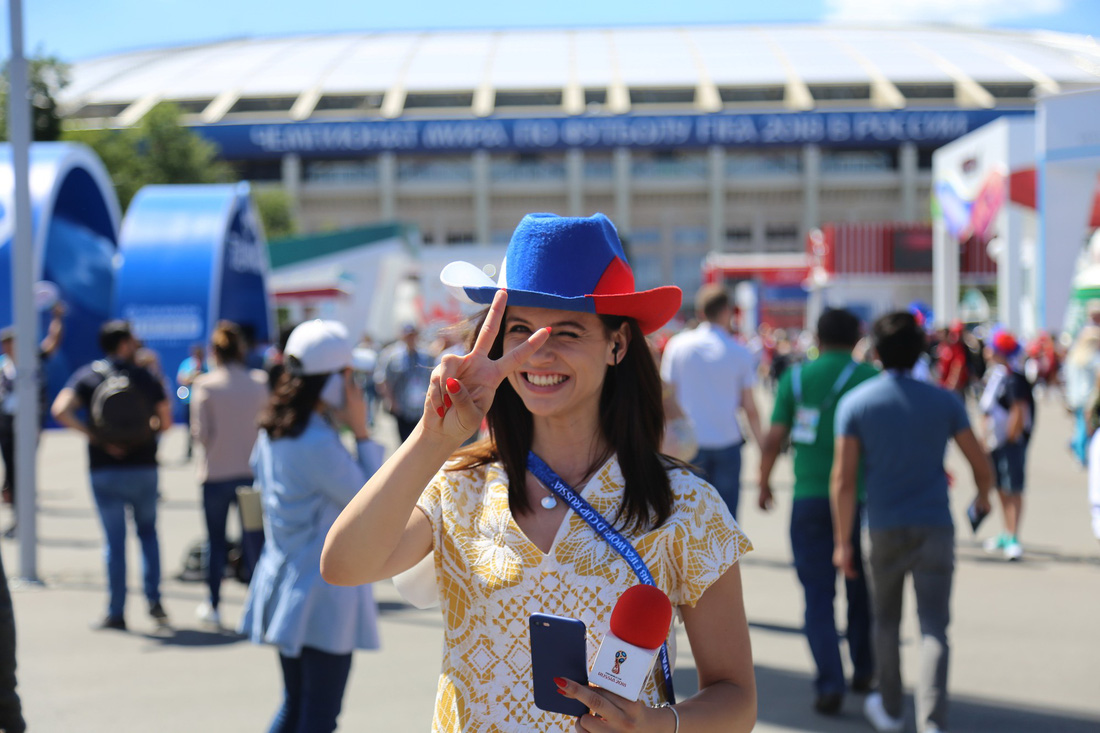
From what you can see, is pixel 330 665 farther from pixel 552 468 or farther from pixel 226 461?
pixel 226 461

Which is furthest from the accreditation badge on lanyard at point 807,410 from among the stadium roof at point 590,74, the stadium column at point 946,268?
the stadium roof at point 590,74

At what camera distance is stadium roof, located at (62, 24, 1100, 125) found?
61.6 m

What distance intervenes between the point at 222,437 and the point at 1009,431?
18.0 ft

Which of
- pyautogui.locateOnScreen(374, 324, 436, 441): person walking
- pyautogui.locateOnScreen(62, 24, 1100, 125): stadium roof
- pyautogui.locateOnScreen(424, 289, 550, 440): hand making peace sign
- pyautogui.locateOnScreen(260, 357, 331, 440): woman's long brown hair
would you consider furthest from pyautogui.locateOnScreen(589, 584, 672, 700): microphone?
pyautogui.locateOnScreen(62, 24, 1100, 125): stadium roof

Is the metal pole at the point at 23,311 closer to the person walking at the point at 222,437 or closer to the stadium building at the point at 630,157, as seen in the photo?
the person walking at the point at 222,437

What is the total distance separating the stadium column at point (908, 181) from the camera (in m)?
60.9

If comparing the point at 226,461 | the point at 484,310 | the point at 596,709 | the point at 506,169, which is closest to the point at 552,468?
the point at 484,310

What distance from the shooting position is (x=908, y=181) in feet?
200

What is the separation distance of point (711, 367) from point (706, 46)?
71.8 m

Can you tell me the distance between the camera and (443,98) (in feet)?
208

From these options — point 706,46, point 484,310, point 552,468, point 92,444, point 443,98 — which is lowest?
point 92,444

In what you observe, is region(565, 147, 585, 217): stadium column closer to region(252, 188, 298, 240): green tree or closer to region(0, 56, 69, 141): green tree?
region(252, 188, 298, 240): green tree

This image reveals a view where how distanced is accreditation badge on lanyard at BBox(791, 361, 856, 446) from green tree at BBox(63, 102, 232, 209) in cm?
3649

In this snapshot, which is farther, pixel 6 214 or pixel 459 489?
pixel 6 214
